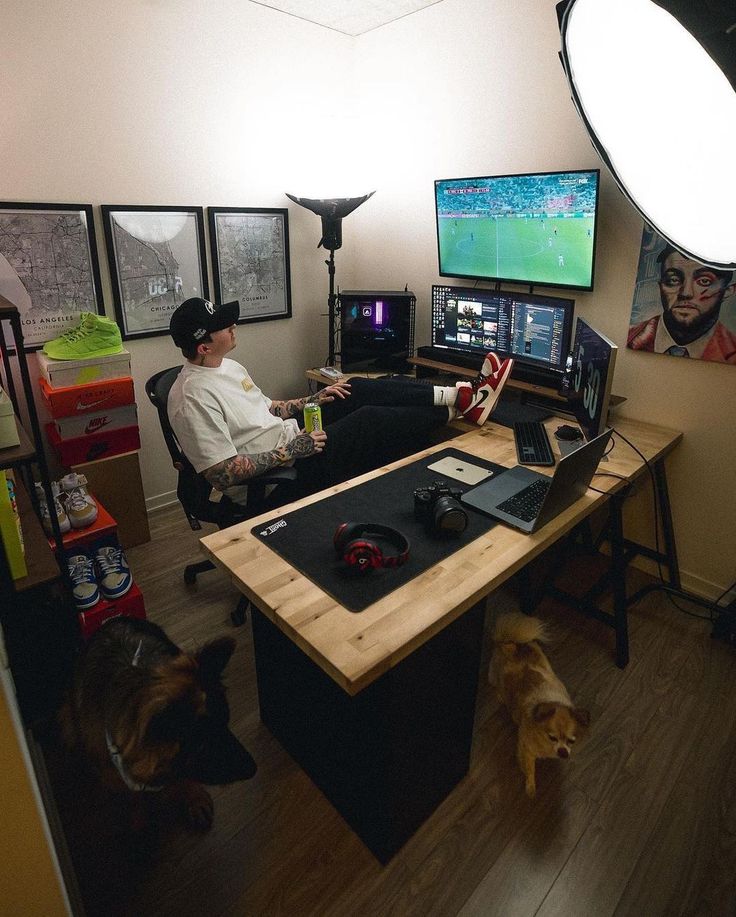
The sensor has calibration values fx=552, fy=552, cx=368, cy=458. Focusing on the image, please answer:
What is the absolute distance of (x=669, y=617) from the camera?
2.41 meters

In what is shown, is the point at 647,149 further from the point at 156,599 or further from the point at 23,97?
the point at 23,97

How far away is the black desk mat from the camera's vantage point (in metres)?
1.34

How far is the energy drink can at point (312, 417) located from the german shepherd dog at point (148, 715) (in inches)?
48.9

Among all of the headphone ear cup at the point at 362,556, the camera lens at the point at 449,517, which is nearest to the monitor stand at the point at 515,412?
the camera lens at the point at 449,517

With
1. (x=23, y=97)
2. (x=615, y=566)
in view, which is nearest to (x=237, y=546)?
(x=615, y=566)

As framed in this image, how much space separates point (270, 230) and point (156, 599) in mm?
2190

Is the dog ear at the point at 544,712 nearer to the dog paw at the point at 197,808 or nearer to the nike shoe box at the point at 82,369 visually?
the dog paw at the point at 197,808

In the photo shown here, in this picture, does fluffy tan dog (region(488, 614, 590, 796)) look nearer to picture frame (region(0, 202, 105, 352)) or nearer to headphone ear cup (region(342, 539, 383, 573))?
headphone ear cup (region(342, 539, 383, 573))

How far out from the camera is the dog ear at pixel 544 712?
161 centimetres

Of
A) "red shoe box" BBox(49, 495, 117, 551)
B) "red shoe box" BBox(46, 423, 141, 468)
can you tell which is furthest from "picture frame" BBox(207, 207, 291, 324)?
"red shoe box" BBox(49, 495, 117, 551)

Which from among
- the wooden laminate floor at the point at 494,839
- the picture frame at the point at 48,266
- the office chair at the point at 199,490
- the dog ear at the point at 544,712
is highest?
the picture frame at the point at 48,266

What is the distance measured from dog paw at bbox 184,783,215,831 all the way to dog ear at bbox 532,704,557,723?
0.99 metres

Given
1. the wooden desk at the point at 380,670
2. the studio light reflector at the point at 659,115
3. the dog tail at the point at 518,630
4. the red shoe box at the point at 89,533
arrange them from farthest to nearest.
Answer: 1. the red shoe box at the point at 89,533
2. the dog tail at the point at 518,630
3. the wooden desk at the point at 380,670
4. the studio light reflector at the point at 659,115

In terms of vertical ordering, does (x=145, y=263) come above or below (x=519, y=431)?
above
